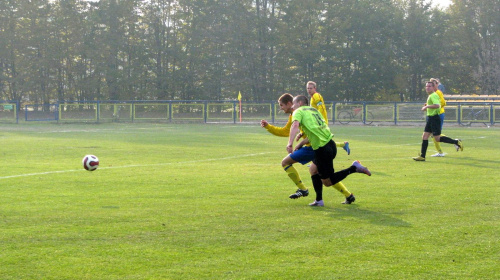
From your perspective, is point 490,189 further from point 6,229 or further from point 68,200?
point 6,229

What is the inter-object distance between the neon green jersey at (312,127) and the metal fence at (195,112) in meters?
32.7

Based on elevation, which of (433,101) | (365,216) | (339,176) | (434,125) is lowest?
(365,216)

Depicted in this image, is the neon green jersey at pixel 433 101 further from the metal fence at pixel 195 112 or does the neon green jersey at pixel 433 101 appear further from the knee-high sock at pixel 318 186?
the metal fence at pixel 195 112

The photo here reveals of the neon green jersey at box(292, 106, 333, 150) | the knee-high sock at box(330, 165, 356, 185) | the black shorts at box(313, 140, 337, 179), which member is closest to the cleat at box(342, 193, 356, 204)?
the knee-high sock at box(330, 165, 356, 185)

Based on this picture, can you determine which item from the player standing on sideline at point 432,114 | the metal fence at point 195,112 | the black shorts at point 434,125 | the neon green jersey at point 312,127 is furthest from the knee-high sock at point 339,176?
the metal fence at point 195,112

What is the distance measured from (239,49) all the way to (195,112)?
2241 centimetres

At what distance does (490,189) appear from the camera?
382 inches

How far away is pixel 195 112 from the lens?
43.7m

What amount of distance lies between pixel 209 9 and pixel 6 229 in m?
58.8

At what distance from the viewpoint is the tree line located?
2450 inches

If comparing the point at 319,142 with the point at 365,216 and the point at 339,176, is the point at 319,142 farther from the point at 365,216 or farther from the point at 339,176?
the point at 365,216

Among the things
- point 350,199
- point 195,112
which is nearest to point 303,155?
point 350,199

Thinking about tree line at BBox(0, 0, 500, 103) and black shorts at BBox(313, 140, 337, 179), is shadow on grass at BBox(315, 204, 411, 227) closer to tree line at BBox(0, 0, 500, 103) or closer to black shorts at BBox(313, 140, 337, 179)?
black shorts at BBox(313, 140, 337, 179)

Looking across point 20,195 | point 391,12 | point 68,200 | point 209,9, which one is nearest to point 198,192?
point 68,200
